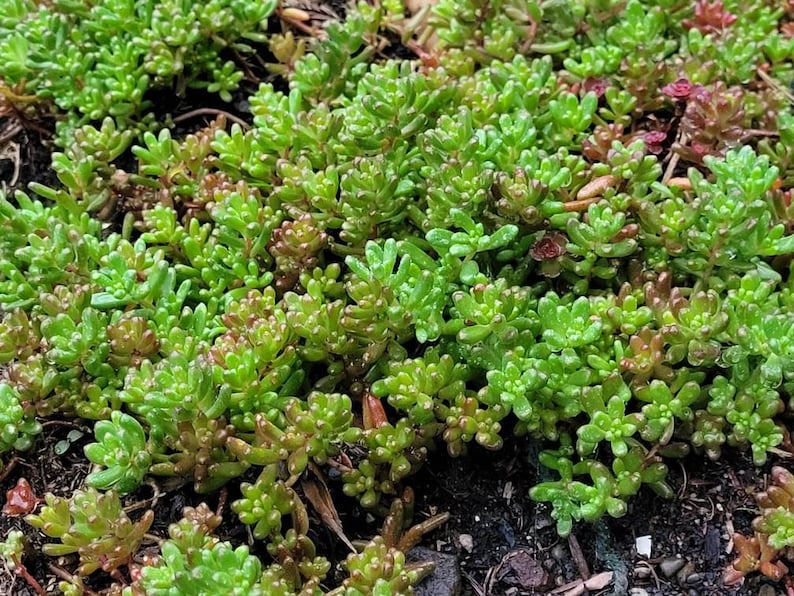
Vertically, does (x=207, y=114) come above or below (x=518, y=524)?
above

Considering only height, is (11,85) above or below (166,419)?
above

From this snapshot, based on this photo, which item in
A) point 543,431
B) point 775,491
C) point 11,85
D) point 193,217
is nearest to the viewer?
point 775,491

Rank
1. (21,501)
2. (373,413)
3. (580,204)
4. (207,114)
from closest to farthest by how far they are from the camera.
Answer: (21,501)
(373,413)
(580,204)
(207,114)

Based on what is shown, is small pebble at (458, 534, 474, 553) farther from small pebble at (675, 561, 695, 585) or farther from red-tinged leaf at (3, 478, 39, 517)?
red-tinged leaf at (3, 478, 39, 517)

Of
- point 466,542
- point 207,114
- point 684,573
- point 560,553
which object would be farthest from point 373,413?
point 207,114

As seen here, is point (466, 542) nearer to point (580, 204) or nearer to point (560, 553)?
point (560, 553)

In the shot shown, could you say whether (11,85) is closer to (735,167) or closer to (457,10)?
(457,10)

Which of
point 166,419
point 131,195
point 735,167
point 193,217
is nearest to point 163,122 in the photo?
point 131,195

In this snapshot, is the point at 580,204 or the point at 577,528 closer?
the point at 577,528
